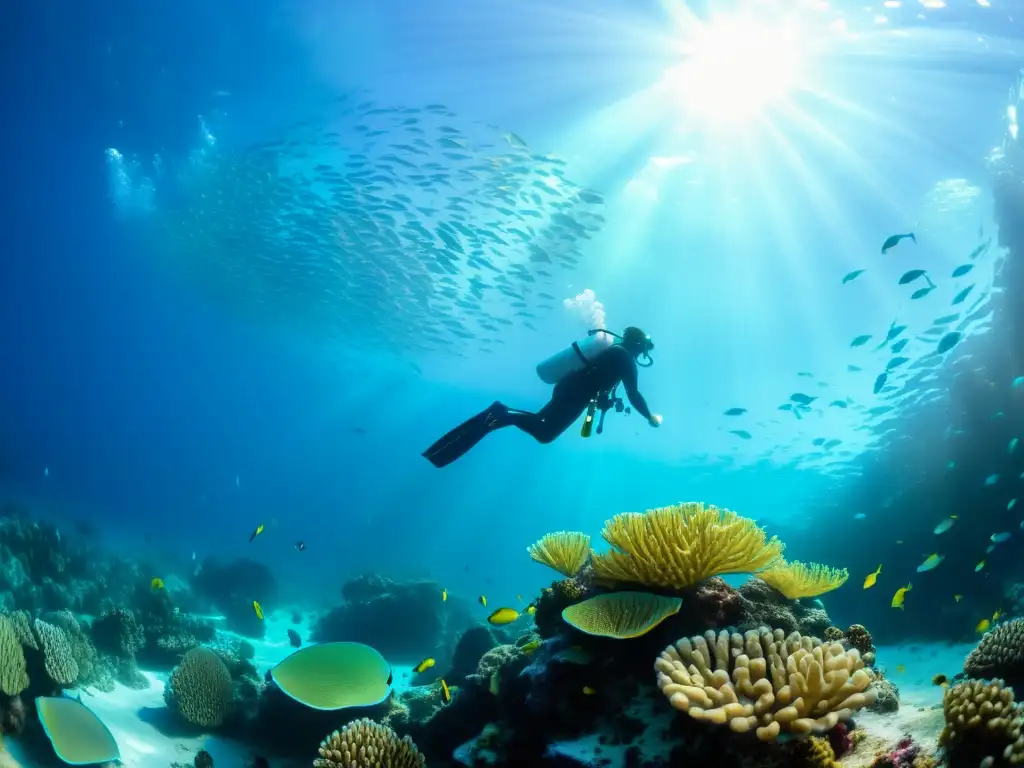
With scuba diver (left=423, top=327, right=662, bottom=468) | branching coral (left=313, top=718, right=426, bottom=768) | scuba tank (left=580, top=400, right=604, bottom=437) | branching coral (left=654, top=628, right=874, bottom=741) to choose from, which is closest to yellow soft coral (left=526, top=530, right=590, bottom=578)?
scuba tank (left=580, top=400, right=604, bottom=437)

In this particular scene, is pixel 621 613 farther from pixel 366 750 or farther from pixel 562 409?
pixel 562 409

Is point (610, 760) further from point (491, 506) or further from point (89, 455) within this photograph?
point (89, 455)

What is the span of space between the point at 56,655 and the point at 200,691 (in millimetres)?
1827

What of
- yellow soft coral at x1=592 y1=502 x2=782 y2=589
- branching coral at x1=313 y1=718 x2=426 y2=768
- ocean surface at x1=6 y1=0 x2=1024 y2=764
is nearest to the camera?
yellow soft coral at x1=592 y1=502 x2=782 y2=589

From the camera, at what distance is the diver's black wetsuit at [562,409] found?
766 cm

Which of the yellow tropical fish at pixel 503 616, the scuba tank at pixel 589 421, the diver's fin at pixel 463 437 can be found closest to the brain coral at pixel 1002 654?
the scuba tank at pixel 589 421

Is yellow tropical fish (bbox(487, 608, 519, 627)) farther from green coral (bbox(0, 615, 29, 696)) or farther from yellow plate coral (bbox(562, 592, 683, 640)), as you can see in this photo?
green coral (bbox(0, 615, 29, 696))

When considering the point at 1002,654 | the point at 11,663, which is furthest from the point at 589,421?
the point at 11,663

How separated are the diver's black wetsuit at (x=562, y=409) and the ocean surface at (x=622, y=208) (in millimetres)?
3493

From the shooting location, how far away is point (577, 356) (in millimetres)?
8102

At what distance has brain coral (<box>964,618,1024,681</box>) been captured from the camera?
11.9 feet

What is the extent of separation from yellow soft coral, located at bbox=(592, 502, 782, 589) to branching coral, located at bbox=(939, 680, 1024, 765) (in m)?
1.35

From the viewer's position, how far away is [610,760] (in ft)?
11.0

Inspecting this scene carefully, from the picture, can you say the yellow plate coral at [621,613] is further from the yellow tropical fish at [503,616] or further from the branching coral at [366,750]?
the yellow tropical fish at [503,616]
